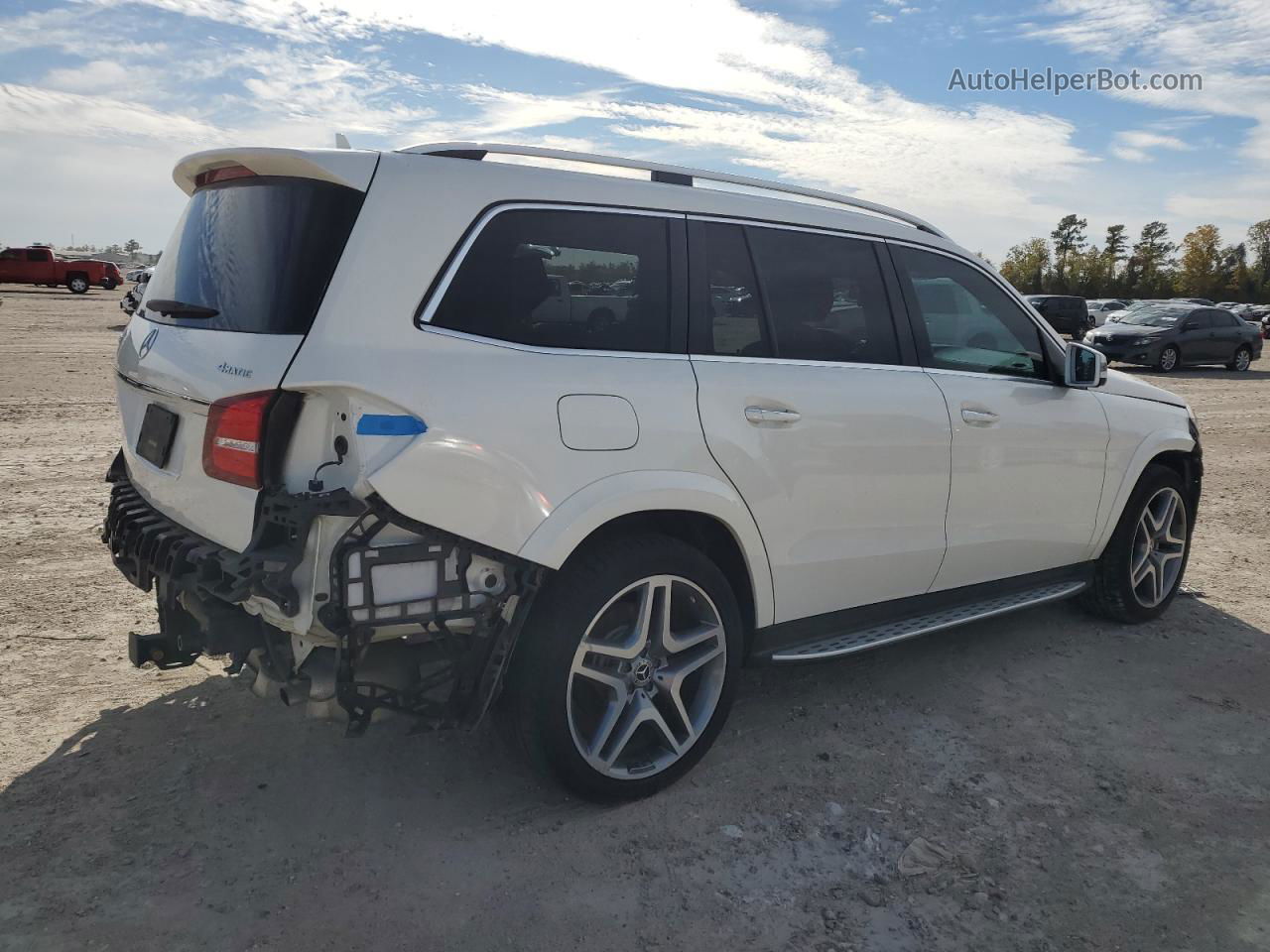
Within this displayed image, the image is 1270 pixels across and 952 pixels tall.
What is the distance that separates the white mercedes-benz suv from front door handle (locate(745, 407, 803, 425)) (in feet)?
0.06

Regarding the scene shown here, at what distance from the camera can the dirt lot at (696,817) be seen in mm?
2729

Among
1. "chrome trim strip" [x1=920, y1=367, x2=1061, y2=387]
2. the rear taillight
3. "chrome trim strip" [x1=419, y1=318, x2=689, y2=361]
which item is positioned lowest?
the rear taillight

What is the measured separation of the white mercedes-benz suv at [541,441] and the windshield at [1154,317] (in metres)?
22.0

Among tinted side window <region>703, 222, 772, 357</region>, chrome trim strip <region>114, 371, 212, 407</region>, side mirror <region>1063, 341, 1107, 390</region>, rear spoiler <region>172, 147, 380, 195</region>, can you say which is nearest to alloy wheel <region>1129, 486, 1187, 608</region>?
side mirror <region>1063, 341, 1107, 390</region>

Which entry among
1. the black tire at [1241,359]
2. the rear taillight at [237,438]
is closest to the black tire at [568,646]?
the rear taillight at [237,438]

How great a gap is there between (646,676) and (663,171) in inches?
68.9

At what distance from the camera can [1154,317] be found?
23562 mm

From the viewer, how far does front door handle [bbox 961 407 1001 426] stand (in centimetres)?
409

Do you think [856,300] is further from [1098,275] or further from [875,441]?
[1098,275]

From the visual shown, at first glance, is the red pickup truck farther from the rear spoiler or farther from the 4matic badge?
the rear spoiler

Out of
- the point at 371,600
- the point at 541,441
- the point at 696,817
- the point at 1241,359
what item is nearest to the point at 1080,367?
the point at 696,817

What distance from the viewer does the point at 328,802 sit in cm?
328

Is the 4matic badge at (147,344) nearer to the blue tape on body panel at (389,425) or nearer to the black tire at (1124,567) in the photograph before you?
the blue tape on body panel at (389,425)

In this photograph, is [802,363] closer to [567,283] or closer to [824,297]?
[824,297]
